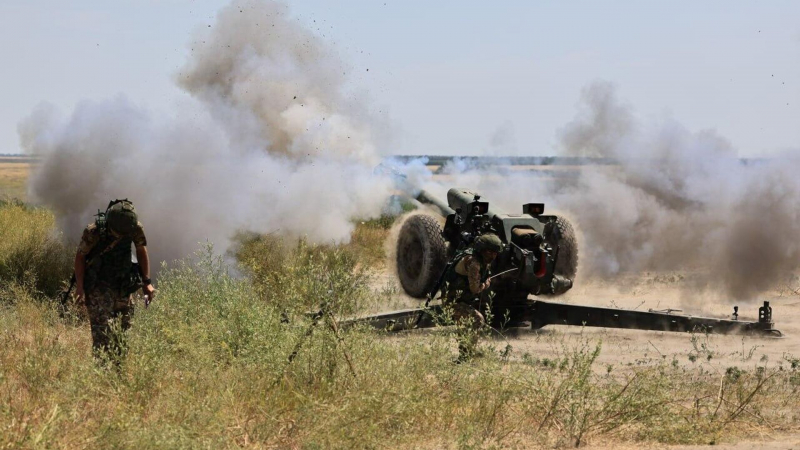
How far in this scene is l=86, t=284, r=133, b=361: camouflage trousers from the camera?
8.01 m

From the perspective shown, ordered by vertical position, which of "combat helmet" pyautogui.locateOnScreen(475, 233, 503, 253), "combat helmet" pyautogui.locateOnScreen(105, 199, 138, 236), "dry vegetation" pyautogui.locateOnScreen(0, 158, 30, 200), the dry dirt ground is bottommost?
the dry dirt ground

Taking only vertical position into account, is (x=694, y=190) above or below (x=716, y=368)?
above

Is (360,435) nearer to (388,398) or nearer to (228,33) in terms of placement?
(388,398)

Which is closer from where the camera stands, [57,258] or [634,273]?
[57,258]

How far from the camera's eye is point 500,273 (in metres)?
11.5

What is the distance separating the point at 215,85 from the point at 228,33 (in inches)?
37.6

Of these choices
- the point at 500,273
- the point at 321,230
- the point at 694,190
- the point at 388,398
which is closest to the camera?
the point at 388,398

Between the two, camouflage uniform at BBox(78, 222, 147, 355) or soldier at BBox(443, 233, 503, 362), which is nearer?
camouflage uniform at BBox(78, 222, 147, 355)

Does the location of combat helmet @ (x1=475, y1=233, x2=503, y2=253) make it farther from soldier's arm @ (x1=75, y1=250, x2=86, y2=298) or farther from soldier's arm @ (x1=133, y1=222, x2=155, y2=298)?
soldier's arm @ (x1=75, y1=250, x2=86, y2=298)

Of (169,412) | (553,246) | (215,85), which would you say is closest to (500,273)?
(553,246)

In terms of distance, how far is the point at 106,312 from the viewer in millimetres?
8102

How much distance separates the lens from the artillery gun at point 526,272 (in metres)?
11.8

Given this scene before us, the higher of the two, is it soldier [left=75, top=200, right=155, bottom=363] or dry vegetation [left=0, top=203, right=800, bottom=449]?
soldier [left=75, top=200, right=155, bottom=363]

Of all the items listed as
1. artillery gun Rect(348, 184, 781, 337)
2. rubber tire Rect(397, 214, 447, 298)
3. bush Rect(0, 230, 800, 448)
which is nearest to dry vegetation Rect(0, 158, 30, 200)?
rubber tire Rect(397, 214, 447, 298)
